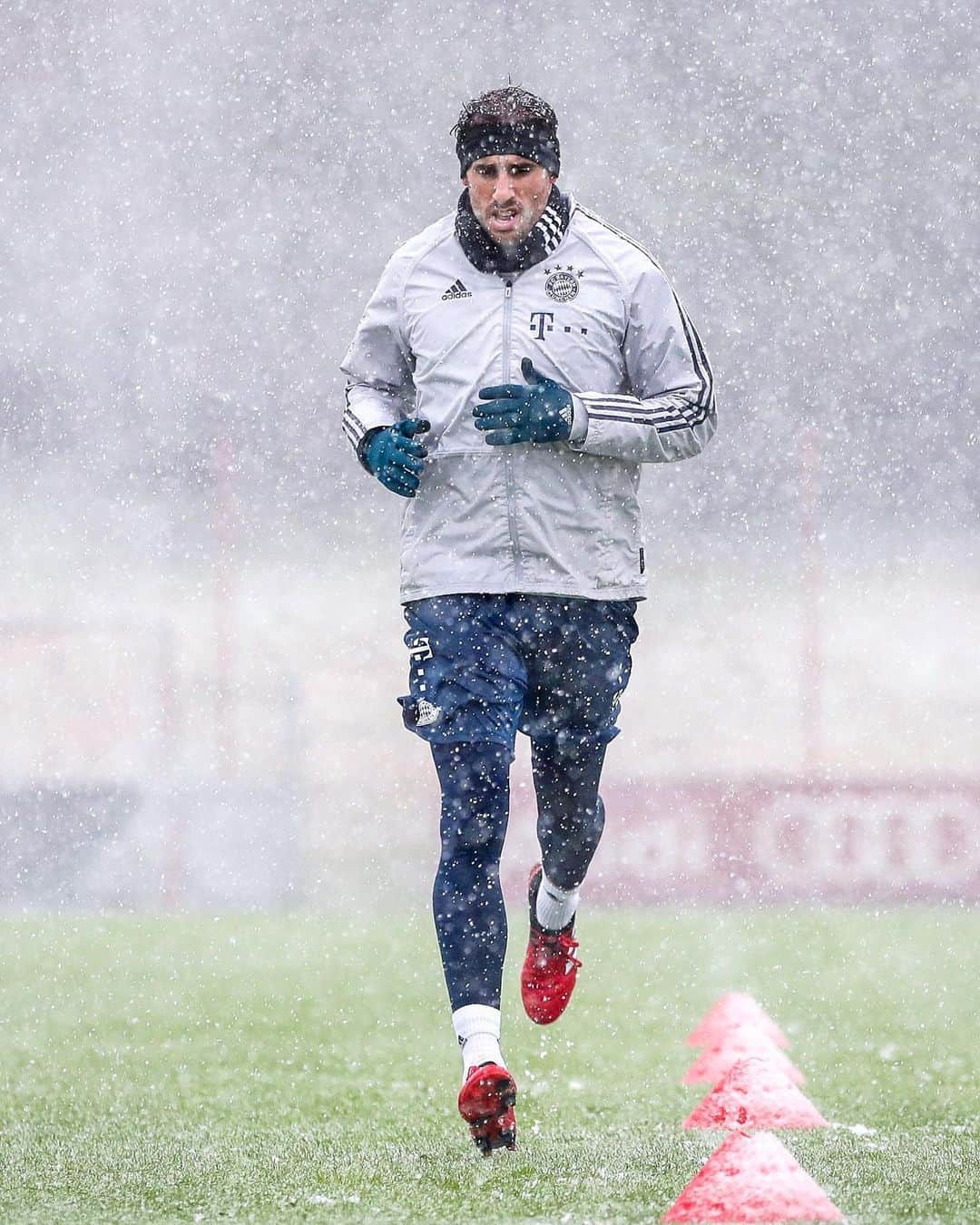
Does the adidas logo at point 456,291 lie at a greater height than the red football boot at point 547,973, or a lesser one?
greater

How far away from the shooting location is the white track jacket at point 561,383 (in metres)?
3.10

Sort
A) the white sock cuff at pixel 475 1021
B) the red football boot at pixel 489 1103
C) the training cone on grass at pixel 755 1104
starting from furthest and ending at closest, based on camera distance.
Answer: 1. the training cone on grass at pixel 755 1104
2. the white sock cuff at pixel 475 1021
3. the red football boot at pixel 489 1103

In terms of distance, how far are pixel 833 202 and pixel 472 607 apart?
1652cm

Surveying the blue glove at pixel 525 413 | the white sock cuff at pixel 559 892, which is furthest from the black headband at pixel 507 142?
the white sock cuff at pixel 559 892

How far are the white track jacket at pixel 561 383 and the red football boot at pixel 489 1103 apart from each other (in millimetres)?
776

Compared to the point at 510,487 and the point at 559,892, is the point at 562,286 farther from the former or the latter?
the point at 559,892

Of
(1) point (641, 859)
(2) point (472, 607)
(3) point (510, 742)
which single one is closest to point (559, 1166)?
(3) point (510, 742)

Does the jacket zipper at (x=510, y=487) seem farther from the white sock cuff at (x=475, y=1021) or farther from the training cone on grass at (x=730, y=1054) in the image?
the training cone on grass at (x=730, y=1054)

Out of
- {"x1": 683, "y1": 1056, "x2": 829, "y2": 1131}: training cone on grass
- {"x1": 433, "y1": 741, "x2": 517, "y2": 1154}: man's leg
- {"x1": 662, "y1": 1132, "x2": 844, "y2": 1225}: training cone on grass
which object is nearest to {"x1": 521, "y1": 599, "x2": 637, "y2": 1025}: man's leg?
{"x1": 433, "y1": 741, "x2": 517, "y2": 1154}: man's leg

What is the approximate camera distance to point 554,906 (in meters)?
3.62

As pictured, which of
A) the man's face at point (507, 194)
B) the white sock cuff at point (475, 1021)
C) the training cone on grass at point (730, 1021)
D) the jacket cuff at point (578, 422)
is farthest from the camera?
the training cone on grass at point (730, 1021)

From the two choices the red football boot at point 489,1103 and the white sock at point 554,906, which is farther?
the white sock at point 554,906

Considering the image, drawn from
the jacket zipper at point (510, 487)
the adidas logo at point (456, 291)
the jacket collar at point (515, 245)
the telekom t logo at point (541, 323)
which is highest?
the jacket collar at point (515, 245)

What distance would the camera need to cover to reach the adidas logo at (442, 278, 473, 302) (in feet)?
10.5
